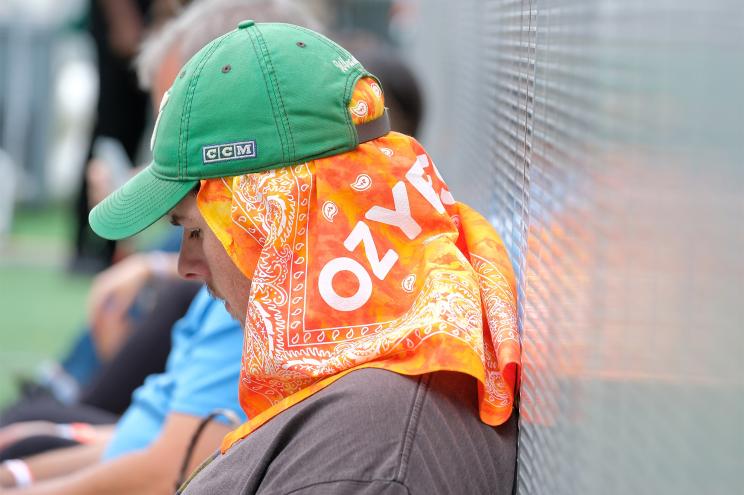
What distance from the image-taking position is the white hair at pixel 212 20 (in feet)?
7.78

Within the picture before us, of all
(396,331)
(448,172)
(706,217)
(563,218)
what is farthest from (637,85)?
(448,172)

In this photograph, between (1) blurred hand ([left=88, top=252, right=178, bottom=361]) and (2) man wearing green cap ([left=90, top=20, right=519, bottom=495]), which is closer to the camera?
(2) man wearing green cap ([left=90, top=20, right=519, bottom=495])

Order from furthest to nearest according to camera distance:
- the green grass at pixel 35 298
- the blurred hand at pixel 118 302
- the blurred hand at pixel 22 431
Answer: the green grass at pixel 35 298
the blurred hand at pixel 118 302
the blurred hand at pixel 22 431

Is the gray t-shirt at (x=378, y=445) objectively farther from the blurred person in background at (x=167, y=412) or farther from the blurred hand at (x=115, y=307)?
the blurred hand at (x=115, y=307)

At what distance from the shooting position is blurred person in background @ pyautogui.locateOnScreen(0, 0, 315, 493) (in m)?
2.11

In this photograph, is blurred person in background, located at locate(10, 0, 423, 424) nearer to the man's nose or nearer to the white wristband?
the white wristband

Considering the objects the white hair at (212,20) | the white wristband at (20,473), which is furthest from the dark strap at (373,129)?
the white wristband at (20,473)

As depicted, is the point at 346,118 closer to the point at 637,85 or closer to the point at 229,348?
the point at 637,85

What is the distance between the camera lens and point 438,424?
129 centimetres

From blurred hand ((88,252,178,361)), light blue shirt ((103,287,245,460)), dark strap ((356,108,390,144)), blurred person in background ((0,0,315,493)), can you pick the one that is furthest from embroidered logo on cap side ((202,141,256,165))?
blurred hand ((88,252,178,361))

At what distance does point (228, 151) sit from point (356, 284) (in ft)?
0.75

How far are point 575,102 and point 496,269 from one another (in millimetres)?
448

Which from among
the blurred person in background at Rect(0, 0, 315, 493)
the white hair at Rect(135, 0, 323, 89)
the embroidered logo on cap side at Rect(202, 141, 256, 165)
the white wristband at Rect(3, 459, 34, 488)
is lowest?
the white wristband at Rect(3, 459, 34, 488)

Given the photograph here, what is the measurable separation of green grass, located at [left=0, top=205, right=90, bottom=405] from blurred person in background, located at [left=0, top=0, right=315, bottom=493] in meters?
1.99
